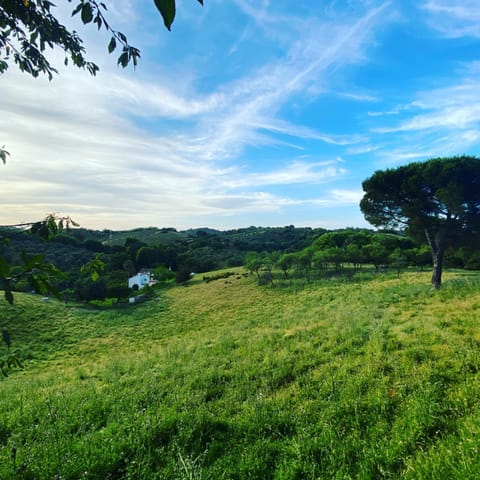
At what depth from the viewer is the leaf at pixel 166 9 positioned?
882mm

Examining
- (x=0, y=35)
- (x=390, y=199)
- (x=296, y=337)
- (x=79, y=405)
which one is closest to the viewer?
(x=0, y=35)

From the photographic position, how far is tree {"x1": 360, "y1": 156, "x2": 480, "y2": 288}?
48.0 feet

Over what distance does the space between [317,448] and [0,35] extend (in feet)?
16.7

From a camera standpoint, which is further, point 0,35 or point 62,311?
point 62,311

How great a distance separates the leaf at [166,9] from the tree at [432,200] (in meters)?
17.5

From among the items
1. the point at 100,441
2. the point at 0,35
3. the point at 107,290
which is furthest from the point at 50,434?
the point at 107,290

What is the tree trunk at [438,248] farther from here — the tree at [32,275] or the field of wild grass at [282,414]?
the tree at [32,275]

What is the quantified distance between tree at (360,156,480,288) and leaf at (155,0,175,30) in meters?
17.5

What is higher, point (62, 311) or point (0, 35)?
point (0, 35)

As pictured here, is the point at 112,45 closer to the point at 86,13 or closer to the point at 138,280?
the point at 86,13

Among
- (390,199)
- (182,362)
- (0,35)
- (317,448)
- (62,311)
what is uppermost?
(390,199)

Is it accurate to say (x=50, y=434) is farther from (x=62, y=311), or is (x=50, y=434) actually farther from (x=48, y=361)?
(x=62, y=311)

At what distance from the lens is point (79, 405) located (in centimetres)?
493

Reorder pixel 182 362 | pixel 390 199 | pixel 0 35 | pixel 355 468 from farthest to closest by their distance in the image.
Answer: pixel 390 199
pixel 182 362
pixel 355 468
pixel 0 35
